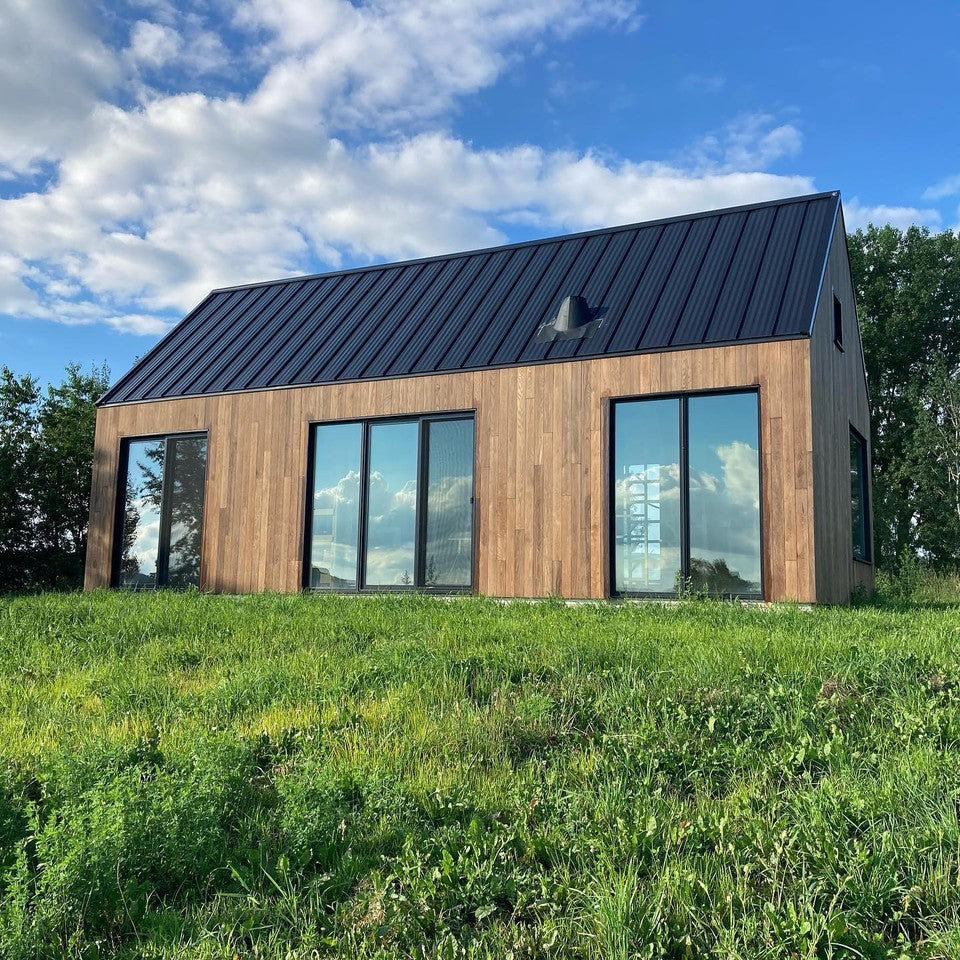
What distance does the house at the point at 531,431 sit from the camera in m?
9.07

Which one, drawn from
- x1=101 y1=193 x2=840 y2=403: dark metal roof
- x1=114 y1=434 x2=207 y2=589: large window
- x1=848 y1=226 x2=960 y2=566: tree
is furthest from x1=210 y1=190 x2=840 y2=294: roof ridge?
x1=848 y1=226 x2=960 y2=566: tree

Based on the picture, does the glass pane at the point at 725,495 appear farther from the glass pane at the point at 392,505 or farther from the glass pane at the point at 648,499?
the glass pane at the point at 392,505

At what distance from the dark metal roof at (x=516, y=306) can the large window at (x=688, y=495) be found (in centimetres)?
80

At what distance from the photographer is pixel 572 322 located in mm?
10438

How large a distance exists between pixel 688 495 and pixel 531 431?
196cm

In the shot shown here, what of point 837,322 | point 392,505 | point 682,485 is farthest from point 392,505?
point 837,322

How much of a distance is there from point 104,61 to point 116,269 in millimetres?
7845

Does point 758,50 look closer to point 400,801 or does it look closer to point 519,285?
point 519,285

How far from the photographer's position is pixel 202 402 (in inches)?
481

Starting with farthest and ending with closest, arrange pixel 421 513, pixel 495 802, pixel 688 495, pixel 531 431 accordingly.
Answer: pixel 421 513 < pixel 531 431 < pixel 688 495 < pixel 495 802

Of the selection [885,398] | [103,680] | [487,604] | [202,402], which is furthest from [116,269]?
[885,398]

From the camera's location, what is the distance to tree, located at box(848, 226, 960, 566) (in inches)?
980

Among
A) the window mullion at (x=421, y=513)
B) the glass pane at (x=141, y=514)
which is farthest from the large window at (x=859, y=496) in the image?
the glass pane at (x=141, y=514)

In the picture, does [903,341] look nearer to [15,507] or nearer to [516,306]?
[516,306]
